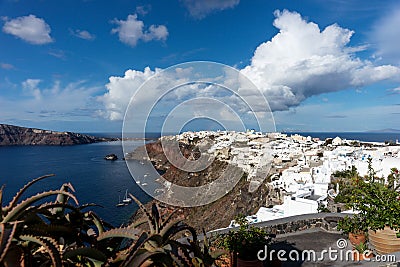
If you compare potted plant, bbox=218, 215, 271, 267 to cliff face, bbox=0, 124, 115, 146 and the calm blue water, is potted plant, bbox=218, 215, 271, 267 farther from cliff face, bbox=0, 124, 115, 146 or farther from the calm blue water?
cliff face, bbox=0, 124, 115, 146

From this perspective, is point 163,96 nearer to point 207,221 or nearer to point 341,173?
point 341,173

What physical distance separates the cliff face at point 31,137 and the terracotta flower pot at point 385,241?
10829cm

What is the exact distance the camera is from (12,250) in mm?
982

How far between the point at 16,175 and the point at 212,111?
48880 millimetres

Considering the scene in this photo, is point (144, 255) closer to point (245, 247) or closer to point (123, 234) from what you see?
point (123, 234)

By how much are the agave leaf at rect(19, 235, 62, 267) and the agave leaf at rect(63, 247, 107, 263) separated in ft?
0.32

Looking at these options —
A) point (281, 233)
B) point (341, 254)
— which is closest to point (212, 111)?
point (281, 233)

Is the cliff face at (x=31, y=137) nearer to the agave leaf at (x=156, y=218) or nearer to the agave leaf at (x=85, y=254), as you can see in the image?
the agave leaf at (x=156, y=218)

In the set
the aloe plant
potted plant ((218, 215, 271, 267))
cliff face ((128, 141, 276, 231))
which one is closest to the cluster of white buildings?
cliff face ((128, 141, 276, 231))

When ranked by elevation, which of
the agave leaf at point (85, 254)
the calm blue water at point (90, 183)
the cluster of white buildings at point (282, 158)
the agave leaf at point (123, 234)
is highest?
the agave leaf at point (123, 234)

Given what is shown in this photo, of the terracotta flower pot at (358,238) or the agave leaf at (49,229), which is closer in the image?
the agave leaf at (49,229)

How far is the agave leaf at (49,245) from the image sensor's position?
0.96 meters

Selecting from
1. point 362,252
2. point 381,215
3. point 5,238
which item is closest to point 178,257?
point 5,238

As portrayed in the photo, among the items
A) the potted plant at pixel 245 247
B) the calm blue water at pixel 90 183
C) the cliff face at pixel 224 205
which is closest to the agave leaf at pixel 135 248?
the potted plant at pixel 245 247
